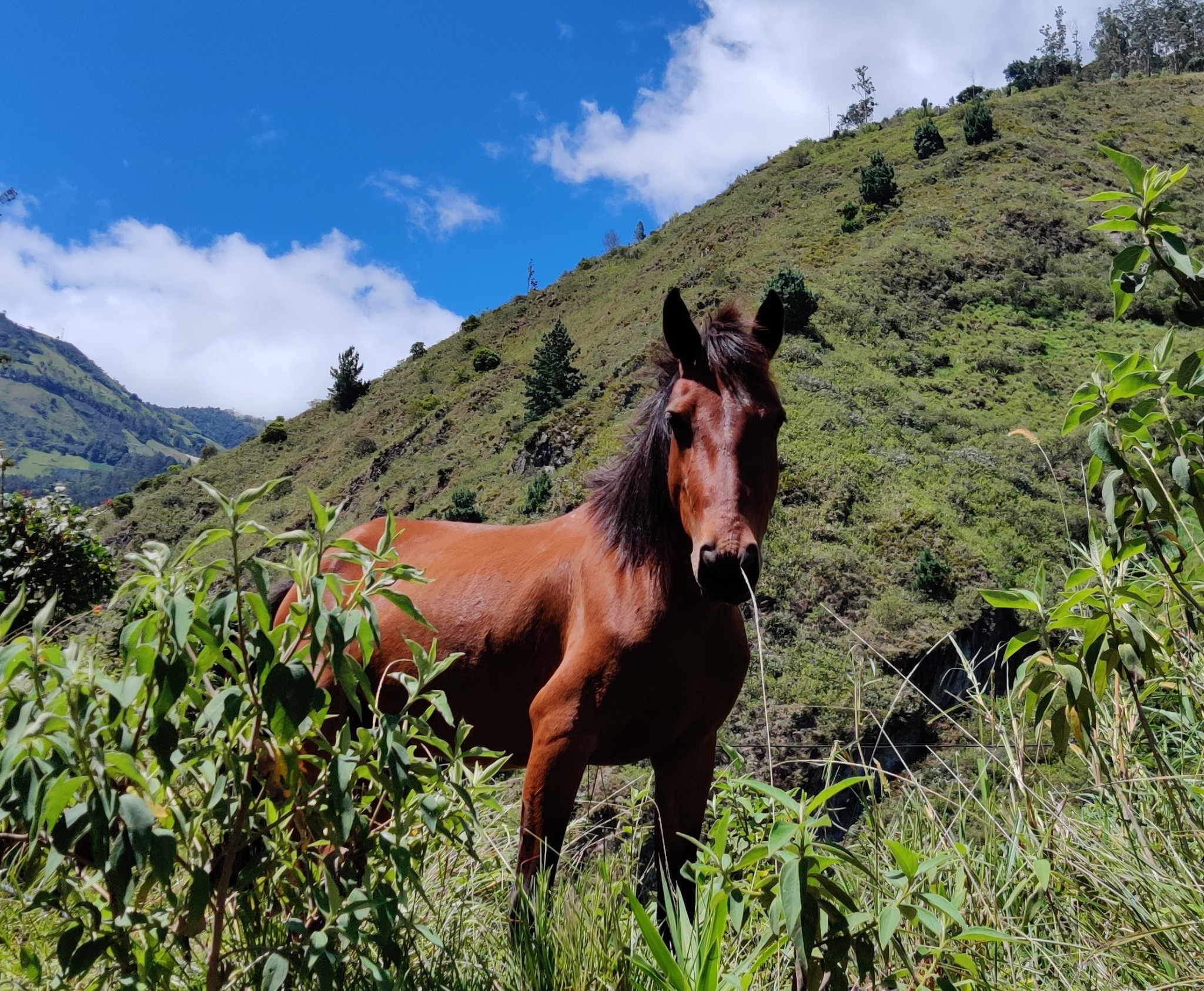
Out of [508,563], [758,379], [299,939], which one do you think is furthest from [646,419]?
[299,939]

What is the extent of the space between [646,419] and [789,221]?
36.4 metres

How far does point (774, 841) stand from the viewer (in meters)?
1.33

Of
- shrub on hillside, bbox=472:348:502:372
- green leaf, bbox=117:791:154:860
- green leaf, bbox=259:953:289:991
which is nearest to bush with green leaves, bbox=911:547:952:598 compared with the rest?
green leaf, bbox=259:953:289:991

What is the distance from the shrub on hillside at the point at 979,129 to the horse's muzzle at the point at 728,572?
41.1m

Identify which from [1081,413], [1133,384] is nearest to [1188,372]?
[1133,384]

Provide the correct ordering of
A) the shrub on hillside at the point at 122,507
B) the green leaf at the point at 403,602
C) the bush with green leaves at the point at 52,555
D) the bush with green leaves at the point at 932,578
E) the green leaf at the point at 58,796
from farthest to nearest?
the shrub on hillside at the point at 122,507 < the bush with green leaves at the point at 932,578 < the bush with green leaves at the point at 52,555 < the green leaf at the point at 403,602 < the green leaf at the point at 58,796

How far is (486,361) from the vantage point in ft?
133

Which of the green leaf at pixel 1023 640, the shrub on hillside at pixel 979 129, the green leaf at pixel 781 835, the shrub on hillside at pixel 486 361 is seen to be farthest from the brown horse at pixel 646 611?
the shrub on hillside at pixel 979 129

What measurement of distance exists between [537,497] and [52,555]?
11255mm

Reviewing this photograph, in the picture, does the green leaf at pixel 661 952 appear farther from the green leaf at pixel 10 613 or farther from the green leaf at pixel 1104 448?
the green leaf at pixel 1104 448

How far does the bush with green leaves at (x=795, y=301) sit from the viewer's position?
73.7 ft

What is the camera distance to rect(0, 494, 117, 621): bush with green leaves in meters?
7.66

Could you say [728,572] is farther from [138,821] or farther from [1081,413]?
[138,821]

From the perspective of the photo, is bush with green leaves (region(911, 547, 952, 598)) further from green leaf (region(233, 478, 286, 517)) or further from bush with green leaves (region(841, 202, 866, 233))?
bush with green leaves (region(841, 202, 866, 233))
